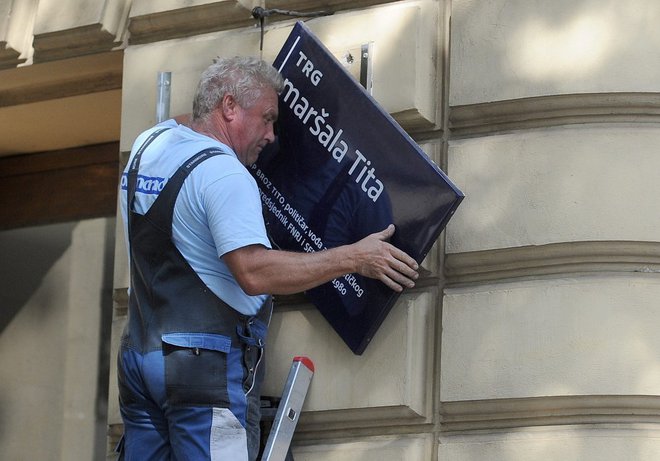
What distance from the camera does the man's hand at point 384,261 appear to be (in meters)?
4.96

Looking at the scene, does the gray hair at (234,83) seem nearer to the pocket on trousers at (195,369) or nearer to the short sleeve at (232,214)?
the short sleeve at (232,214)

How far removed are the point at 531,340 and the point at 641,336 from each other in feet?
1.16

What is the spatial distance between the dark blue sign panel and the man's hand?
0.05 meters

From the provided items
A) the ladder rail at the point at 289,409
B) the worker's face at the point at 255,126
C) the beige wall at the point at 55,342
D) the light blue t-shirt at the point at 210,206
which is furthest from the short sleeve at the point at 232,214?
the beige wall at the point at 55,342

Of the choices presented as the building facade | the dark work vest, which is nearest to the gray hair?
the dark work vest

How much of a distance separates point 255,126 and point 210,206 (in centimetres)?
53

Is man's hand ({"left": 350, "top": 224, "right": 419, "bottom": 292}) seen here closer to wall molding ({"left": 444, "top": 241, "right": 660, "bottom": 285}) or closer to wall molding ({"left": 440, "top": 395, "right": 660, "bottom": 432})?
wall molding ({"left": 444, "top": 241, "right": 660, "bottom": 285})

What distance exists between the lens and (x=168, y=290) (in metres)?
4.84

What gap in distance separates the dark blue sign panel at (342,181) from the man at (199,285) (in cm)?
14


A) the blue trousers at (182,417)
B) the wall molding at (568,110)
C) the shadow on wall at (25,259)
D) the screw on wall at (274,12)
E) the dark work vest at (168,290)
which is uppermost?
the screw on wall at (274,12)

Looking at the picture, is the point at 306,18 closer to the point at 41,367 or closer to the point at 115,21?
the point at 115,21

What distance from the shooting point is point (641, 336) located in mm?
5027

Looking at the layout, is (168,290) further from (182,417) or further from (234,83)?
(234,83)

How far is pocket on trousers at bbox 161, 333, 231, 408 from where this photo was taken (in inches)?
188
